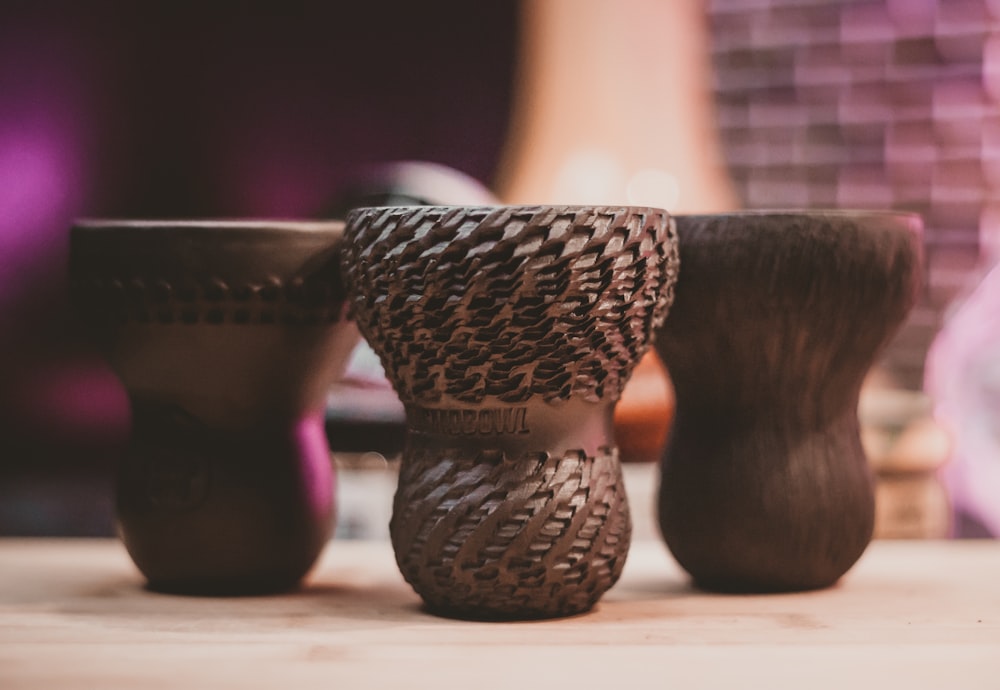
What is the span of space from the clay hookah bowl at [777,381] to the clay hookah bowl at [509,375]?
5 centimetres

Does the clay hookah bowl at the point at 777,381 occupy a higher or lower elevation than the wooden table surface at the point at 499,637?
higher

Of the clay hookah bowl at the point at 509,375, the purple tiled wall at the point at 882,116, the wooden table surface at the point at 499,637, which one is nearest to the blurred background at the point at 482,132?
the purple tiled wall at the point at 882,116

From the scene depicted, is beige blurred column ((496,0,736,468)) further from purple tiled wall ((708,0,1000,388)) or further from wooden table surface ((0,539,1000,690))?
wooden table surface ((0,539,1000,690))

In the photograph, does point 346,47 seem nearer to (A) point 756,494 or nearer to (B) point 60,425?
(B) point 60,425

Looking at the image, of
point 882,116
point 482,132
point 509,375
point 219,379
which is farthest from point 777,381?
point 482,132

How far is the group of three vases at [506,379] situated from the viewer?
50 centimetres

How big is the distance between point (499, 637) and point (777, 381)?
0.68 feet

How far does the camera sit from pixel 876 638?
493 mm

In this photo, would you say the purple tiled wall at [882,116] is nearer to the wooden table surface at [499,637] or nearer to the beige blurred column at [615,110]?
the beige blurred column at [615,110]

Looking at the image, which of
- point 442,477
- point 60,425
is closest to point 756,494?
point 442,477

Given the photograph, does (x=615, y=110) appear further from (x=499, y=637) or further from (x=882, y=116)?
(x=499, y=637)

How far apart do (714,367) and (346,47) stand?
113 centimetres

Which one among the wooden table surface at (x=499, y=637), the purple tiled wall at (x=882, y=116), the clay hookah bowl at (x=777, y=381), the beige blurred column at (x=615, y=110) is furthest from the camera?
the beige blurred column at (x=615, y=110)

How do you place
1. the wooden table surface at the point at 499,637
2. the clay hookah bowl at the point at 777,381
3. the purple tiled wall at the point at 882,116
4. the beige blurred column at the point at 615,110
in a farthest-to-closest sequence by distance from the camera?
1. the beige blurred column at the point at 615,110
2. the purple tiled wall at the point at 882,116
3. the clay hookah bowl at the point at 777,381
4. the wooden table surface at the point at 499,637
